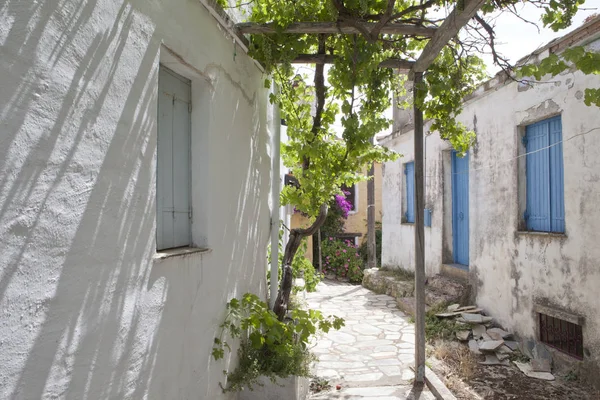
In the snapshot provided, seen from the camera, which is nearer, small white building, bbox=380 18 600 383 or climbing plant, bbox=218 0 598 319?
climbing plant, bbox=218 0 598 319

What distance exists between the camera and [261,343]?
12.7ft

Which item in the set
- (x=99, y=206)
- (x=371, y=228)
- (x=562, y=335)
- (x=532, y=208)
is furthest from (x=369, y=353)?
Answer: (x=371, y=228)

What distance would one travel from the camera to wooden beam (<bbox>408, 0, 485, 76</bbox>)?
338cm

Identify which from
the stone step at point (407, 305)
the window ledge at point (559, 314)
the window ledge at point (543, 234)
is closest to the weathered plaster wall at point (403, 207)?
the stone step at point (407, 305)

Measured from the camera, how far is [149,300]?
2373mm

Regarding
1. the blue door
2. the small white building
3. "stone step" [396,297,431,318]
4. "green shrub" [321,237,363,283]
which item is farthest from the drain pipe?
"green shrub" [321,237,363,283]

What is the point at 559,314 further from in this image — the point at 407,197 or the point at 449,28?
the point at 407,197

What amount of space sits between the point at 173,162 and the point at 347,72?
1974 mm

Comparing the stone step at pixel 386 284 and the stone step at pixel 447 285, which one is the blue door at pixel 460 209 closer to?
the stone step at pixel 447 285

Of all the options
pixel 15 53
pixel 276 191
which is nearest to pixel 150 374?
pixel 15 53

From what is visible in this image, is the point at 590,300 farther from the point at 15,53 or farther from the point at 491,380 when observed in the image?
the point at 15,53

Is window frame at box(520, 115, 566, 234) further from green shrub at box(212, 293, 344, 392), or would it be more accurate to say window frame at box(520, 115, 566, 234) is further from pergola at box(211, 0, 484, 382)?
green shrub at box(212, 293, 344, 392)

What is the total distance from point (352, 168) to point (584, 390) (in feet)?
11.1

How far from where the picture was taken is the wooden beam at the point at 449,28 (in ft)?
11.1
